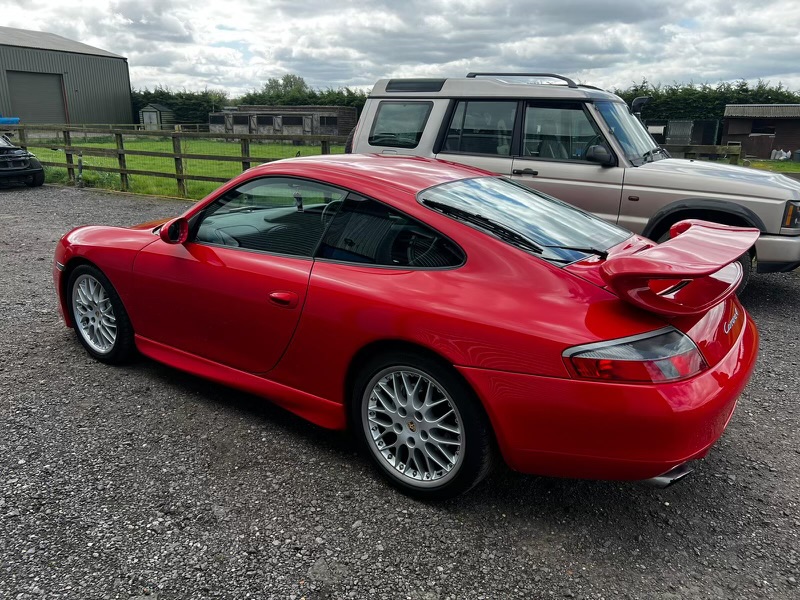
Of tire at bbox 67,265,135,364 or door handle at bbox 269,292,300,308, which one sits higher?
door handle at bbox 269,292,300,308

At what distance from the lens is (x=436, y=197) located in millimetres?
2916

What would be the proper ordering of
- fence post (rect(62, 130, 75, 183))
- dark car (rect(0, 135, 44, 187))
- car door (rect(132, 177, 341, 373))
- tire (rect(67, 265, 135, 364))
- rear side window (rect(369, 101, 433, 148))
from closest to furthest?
car door (rect(132, 177, 341, 373))
tire (rect(67, 265, 135, 364))
rear side window (rect(369, 101, 433, 148))
dark car (rect(0, 135, 44, 187))
fence post (rect(62, 130, 75, 183))

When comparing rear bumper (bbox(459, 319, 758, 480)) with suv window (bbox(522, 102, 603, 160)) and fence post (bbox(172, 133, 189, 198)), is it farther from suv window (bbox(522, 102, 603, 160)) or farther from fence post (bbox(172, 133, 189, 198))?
fence post (bbox(172, 133, 189, 198))

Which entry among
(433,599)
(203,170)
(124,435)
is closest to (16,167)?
(203,170)

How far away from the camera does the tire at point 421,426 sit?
98.5 inches

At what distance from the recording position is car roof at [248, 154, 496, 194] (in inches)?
119

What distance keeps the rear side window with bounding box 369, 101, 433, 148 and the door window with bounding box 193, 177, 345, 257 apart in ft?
11.6

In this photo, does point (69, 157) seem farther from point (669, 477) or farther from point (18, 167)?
point (669, 477)

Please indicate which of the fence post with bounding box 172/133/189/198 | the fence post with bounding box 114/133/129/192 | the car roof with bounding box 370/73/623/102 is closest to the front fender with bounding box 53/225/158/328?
the car roof with bounding box 370/73/623/102

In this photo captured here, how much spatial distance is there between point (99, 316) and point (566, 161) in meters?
4.38

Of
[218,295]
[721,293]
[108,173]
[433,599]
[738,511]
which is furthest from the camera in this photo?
[108,173]

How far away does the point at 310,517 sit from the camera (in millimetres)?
2652

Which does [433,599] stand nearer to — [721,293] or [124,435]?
[721,293]

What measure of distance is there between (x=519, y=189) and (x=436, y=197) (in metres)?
0.75
